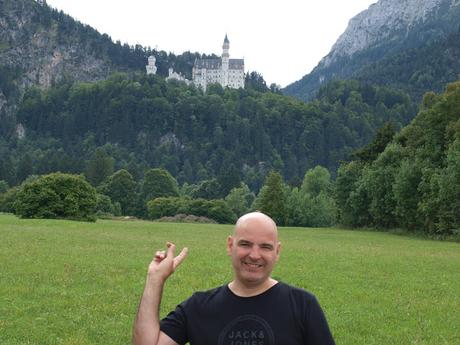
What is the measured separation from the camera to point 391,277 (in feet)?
68.5

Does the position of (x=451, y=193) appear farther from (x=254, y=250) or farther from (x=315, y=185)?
(x=315, y=185)

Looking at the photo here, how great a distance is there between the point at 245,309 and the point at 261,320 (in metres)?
0.15

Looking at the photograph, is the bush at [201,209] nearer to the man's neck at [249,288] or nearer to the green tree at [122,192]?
the green tree at [122,192]

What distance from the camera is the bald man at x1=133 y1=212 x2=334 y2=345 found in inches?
191

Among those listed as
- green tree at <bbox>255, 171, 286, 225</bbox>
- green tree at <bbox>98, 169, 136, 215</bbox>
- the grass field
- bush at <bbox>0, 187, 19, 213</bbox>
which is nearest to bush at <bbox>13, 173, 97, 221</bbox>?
the grass field

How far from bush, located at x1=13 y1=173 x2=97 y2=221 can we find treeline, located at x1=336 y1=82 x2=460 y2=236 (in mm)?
27390

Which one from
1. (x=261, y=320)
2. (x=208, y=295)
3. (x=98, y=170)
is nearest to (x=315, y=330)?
(x=261, y=320)

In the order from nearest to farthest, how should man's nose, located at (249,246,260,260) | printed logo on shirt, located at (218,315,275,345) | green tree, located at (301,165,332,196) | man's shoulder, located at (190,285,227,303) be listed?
printed logo on shirt, located at (218,315,275,345), man's nose, located at (249,246,260,260), man's shoulder, located at (190,285,227,303), green tree, located at (301,165,332,196)

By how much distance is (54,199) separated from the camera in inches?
2354

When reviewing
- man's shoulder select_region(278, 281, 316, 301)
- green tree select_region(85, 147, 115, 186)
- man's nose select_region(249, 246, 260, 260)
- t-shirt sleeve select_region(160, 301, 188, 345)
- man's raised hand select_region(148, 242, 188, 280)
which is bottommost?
t-shirt sleeve select_region(160, 301, 188, 345)

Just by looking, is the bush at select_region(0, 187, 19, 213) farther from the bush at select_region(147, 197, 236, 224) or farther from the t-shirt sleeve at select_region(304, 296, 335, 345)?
the t-shirt sleeve at select_region(304, 296, 335, 345)

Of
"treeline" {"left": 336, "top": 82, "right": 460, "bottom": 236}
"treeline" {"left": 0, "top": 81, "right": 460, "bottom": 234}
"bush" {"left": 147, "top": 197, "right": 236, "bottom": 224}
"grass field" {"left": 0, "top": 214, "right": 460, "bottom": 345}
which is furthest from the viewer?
"bush" {"left": 147, "top": 197, "right": 236, "bottom": 224}

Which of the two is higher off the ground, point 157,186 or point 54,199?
point 157,186

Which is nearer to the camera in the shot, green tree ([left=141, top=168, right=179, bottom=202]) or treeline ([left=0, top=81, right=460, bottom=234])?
treeline ([left=0, top=81, right=460, bottom=234])
